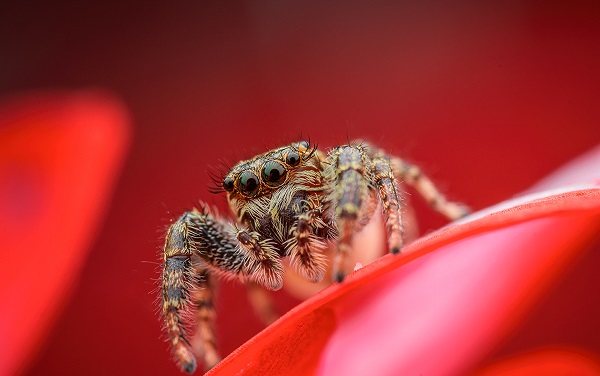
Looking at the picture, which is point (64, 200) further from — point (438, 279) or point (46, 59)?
point (46, 59)

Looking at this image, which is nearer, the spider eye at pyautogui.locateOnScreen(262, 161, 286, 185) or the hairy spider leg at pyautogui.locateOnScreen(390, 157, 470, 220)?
the spider eye at pyautogui.locateOnScreen(262, 161, 286, 185)

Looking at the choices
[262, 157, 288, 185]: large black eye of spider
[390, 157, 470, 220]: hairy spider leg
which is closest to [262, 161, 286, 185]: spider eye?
[262, 157, 288, 185]: large black eye of spider

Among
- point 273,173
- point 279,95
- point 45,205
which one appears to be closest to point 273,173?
point 273,173

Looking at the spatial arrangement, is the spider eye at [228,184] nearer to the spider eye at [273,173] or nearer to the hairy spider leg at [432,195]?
the spider eye at [273,173]

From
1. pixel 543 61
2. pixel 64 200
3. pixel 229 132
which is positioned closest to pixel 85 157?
pixel 64 200

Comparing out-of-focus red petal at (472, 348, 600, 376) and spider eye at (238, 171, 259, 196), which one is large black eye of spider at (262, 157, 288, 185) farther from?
out-of-focus red petal at (472, 348, 600, 376)

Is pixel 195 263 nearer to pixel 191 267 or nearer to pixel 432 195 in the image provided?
pixel 191 267

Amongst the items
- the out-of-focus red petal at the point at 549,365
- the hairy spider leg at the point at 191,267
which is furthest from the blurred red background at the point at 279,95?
the out-of-focus red petal at the point at 549,365
